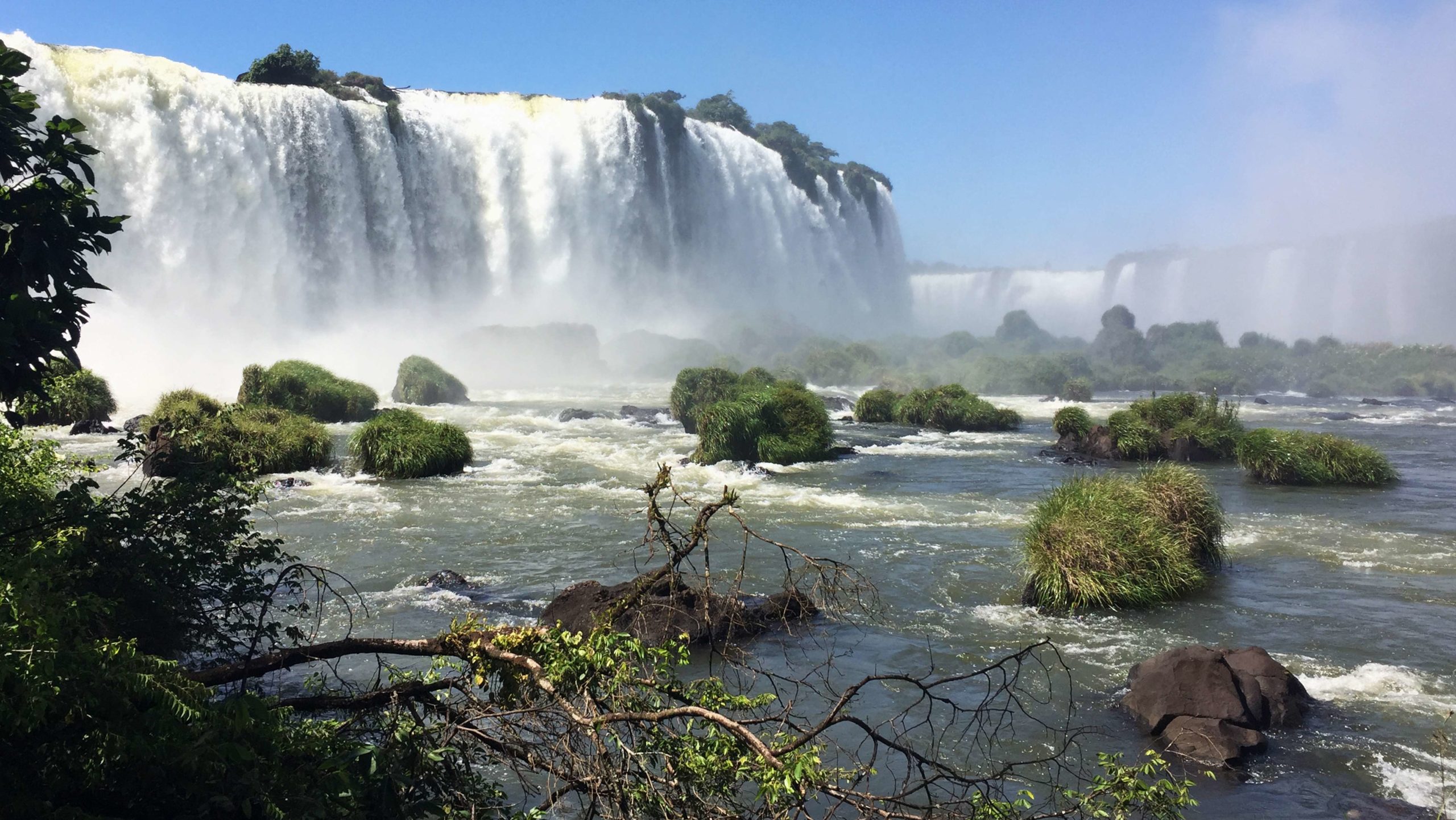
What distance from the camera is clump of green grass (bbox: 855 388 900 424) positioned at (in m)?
31.7

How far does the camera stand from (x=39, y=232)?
15.1ft

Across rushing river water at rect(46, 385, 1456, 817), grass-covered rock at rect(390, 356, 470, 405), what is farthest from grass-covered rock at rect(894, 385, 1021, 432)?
grass-covered rock at rect(390, 356, 470, 405)

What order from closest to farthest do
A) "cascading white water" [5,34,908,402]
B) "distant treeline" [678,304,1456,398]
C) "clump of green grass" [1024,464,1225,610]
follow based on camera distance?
1. "clump of green grass" [1024,464,1225,610]
2. "cascading white water" [5,34,908,402]
3. "distant treeline" [678,304,1456,398]

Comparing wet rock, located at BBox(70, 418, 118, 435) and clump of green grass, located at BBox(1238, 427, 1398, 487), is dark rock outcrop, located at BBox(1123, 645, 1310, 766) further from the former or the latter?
wet rock, located at BBox(70, 418, 118, 435)

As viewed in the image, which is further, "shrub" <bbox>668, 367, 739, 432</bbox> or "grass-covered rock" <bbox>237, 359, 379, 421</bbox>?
"shrub" <bbox>668, 367, 739, 432</bbox>

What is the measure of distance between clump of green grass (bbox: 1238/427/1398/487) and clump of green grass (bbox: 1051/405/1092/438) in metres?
5.50

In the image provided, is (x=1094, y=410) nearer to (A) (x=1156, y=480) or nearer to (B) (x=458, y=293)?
(A) (x=1156, y=480)

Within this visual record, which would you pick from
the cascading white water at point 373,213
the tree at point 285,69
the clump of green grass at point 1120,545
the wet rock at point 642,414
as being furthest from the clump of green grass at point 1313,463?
the tree at point 285,69

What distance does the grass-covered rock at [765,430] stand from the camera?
2078 cm

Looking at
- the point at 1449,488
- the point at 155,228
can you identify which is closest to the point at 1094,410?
the point at 1449,488

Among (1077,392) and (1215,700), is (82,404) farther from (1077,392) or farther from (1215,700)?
(1077,392)

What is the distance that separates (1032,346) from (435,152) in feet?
173

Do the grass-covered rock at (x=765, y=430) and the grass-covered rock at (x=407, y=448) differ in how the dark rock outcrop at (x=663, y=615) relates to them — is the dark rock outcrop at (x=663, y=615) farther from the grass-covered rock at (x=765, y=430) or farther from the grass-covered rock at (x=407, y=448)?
the grass-covered rock at (x=765, y=430)

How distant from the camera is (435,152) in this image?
46.2 metres
